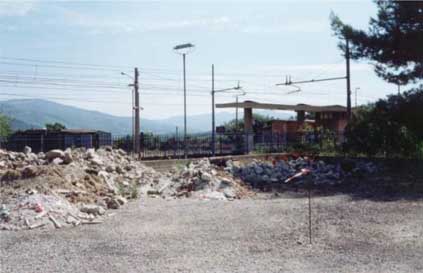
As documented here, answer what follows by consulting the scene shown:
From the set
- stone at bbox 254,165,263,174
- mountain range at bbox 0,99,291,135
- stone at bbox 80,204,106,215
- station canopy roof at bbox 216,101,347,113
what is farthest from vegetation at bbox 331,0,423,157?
mountain range at bbox 0,99,291,135

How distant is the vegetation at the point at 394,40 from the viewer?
704 inches

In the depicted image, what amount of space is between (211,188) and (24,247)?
741 centimetres

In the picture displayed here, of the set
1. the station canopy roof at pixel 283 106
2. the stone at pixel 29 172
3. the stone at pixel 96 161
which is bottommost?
the stone at pixel 29 172

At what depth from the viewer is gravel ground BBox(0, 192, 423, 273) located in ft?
21.6

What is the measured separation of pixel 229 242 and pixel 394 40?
13.2 meters

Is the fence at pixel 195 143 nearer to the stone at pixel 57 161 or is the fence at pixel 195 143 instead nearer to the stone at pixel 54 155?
the stone at pixel 54 155

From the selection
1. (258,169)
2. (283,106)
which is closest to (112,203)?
(258,169)

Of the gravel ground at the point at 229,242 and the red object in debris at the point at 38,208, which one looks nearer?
the gravel ground at the point at 229,242

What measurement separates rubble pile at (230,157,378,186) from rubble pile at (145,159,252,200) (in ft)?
3.70

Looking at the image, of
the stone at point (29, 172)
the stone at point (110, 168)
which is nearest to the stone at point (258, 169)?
the stone at point (110, 168)

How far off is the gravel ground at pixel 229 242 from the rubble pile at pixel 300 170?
6.44 metres

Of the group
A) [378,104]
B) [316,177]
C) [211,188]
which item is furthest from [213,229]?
[378,104]

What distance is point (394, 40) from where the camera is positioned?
18406 millimetres

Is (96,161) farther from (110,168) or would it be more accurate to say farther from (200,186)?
(200,186)
